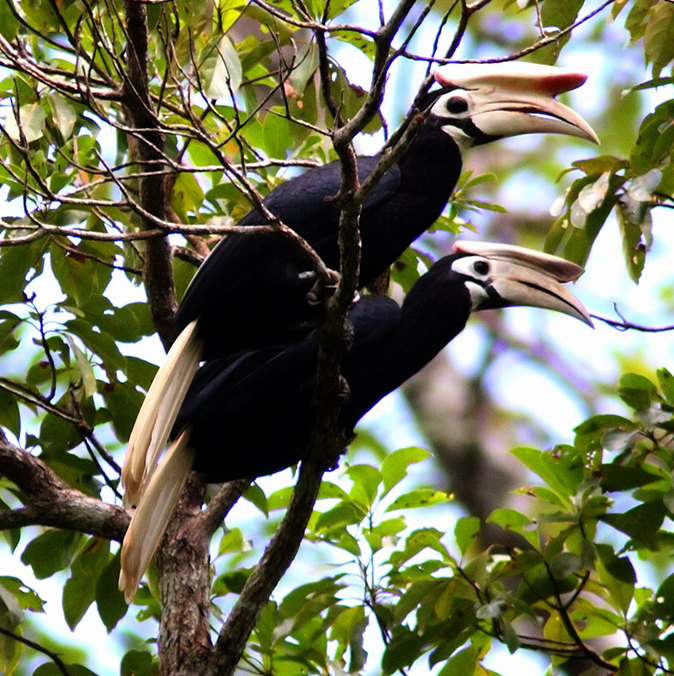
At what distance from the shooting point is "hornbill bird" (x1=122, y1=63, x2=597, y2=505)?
3.27m

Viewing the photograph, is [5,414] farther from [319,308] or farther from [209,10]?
[209,10]

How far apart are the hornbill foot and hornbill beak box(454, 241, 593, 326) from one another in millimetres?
730

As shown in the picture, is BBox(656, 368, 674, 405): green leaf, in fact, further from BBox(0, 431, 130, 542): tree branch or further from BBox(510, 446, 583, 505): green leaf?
BBox(0, 431, 130, 542): tree branch

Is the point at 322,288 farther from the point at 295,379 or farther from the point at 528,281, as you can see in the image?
the point at 528,281

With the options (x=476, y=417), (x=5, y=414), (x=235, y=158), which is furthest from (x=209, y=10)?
(x=476, y=417)

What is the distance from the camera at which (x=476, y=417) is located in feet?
25.8

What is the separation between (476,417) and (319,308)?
4629 mm

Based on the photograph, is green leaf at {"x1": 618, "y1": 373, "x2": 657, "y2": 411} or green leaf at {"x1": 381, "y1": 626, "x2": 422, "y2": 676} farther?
green leaf at {"x1": 381, "y1": 626, "x2": 422, "y2": 676}

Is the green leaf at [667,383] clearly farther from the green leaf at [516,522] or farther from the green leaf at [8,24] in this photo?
the green leaf at [8,24]

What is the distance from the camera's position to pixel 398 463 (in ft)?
11.3

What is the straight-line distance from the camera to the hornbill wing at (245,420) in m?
3.28

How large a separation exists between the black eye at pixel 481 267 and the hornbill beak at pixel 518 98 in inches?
17.2

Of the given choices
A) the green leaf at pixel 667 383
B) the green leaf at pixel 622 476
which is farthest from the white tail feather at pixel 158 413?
the green leaf at pixel 667 383

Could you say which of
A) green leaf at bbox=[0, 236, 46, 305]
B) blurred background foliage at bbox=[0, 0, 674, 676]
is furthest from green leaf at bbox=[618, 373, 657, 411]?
green leaf at bbox=[0, 236, 46, 305]
